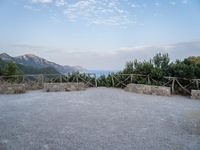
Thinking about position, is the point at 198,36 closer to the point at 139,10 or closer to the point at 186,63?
the point at 186,63

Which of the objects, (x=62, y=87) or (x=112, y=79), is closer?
(x=62, y=87)

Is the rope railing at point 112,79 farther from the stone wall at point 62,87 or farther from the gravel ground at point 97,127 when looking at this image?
the gravel ground at point 97,127

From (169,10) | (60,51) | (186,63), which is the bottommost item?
(186,63)

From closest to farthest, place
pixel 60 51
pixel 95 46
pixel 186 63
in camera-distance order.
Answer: pixel 186 63
pixel 95 46
pixel 60 51

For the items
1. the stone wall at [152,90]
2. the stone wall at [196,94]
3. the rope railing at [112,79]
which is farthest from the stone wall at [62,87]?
the stone wall at [196,94]

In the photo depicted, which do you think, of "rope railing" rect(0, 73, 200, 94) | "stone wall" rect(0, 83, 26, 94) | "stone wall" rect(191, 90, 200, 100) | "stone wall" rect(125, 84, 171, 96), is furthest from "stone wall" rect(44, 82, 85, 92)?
"stone wall" rect(191, 90, 200, 100)

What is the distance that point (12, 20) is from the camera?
41.0 ft

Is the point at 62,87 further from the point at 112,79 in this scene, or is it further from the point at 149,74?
the point at 149,74

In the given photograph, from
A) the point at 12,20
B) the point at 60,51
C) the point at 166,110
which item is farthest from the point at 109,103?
the point at 60,51

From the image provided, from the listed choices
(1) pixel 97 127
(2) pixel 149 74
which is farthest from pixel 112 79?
(1) pixel 97 127

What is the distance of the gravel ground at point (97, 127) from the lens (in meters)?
3.74

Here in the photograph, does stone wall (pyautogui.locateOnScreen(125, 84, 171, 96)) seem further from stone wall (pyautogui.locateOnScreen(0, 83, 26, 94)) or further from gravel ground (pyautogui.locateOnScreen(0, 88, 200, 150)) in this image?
stone wall (pyautogui.locateOnScreen(0, 83, 26, 94))

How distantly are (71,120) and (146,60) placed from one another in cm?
811

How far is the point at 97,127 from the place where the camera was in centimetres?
475
